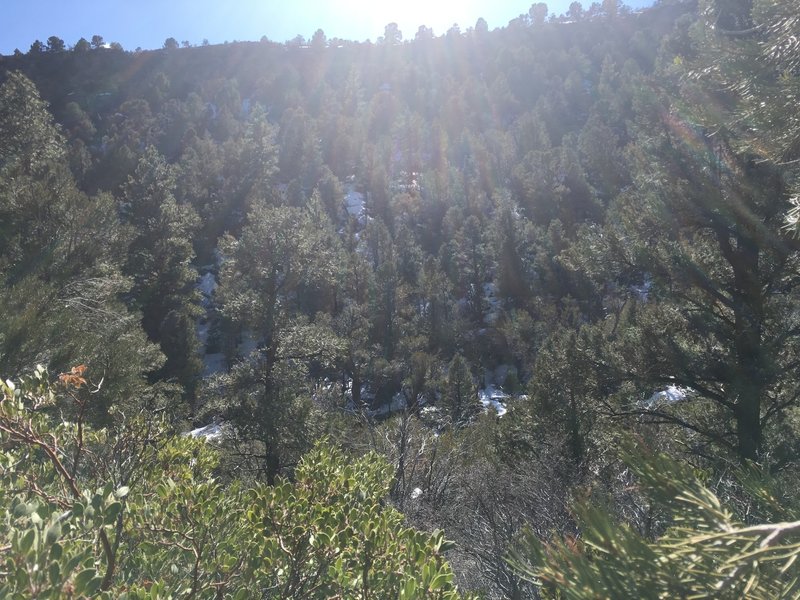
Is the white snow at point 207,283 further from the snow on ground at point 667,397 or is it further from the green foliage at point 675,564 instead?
the green foliage at point 675,564

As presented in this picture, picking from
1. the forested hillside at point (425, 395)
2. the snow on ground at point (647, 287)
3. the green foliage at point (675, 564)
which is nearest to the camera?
the green foliage at point (675, 564)

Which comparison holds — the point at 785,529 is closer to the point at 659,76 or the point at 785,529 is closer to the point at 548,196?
the point at 659,76

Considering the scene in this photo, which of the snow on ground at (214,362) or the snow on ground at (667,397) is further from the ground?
the snow on ground at (667,397)

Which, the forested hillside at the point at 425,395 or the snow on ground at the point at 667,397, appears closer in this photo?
the forested hillside at the point at 425,395

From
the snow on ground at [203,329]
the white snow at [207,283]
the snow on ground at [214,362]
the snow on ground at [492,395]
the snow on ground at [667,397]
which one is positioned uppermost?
the snow on ground at [667,397]

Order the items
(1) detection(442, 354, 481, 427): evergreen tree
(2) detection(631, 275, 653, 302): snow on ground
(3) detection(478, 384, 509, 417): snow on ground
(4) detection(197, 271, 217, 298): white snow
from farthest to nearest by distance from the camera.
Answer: (4) detection(197, 271, 217, 298): white snow
(3) detection(478, 384, 509, 417): snow on ground
(1) detection(442, 354, 481, 427): evergreen tree
(2) detection(631, 275, 653, 302): snow on ground

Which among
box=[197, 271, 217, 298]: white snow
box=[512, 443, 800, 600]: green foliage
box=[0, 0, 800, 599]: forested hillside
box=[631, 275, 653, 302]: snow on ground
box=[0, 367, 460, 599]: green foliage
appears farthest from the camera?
box=[197, 271, 217, 298]: white snow

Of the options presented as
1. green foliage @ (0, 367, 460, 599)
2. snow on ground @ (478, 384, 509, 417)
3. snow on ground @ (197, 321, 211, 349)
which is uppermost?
green foliage @ (0, 367, 460, 599)

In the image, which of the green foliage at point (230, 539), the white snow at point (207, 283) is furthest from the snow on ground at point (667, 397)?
the white snow at point (207, 283)

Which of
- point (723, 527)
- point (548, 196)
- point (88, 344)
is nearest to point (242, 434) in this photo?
point (88, 344)

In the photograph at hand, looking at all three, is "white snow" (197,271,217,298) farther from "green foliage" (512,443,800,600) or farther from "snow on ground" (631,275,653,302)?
"green foliage" (512,443,800,600)

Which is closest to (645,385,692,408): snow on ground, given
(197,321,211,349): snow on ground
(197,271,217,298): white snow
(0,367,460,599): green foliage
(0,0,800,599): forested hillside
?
(0,0,800,599): forested hillside

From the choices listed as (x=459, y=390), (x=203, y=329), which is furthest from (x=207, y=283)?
(x=459, y=390)

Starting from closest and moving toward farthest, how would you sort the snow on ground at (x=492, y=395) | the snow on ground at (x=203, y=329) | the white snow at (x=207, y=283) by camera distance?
the snow on ground at (x=492, y=395) < the snow on ground at (x=203, y=329) < the white snow at (x=207, y=283)
